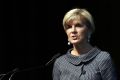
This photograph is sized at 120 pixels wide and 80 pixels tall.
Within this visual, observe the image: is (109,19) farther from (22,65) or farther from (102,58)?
(102,58)

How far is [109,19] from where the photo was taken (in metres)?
5.31

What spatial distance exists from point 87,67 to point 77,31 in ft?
0.80

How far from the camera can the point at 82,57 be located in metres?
3.21

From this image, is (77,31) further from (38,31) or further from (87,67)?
(38,31)

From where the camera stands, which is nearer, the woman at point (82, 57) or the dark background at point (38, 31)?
the woman at point (82, 57)

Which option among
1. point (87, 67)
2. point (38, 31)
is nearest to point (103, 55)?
point (87, 67)

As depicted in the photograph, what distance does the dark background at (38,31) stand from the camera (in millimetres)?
4895

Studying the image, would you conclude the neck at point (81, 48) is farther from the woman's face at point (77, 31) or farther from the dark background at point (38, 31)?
the dark background at point (38, 31)

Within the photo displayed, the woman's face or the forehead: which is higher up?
the forehead

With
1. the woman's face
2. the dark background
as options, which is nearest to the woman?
the woman's face

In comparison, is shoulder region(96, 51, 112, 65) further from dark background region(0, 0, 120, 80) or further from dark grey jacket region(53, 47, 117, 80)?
dark background region(0, 0, 120, 80)

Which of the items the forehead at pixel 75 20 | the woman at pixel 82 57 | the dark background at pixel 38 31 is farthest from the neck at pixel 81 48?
the dark background at pixel 38 31

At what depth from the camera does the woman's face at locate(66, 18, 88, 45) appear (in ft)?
10.2

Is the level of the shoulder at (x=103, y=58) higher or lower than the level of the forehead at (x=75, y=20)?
lower
